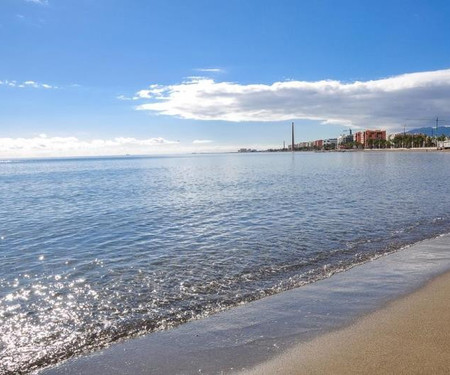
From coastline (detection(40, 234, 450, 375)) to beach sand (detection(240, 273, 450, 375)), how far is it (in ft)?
0.55

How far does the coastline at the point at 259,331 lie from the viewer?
585cm

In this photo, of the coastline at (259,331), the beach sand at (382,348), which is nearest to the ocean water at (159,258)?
the coastline at (259,331)

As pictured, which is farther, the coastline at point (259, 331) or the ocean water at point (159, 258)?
the ocean water at point (159, 258)

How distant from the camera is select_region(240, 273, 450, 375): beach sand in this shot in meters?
5.19

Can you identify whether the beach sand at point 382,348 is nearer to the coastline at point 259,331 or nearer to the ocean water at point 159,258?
the coastline at point 259,331

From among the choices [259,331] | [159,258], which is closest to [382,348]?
[259,331]

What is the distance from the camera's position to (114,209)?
2619 cm

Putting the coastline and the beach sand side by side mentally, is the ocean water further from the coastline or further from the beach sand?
the beach sand

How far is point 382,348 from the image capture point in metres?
5.73

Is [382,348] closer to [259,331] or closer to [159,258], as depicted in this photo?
[259,331]

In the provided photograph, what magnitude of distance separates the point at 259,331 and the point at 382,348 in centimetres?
211

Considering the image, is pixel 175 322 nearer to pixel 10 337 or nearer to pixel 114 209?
pixel 10 337

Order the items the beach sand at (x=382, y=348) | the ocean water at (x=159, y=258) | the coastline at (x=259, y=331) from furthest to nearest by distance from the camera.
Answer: the ocean water at (x=159, y=258), the coastline at (x=259, y=331), the beach sand at (x=382, y=348)

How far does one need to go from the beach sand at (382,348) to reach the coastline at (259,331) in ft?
0.55
